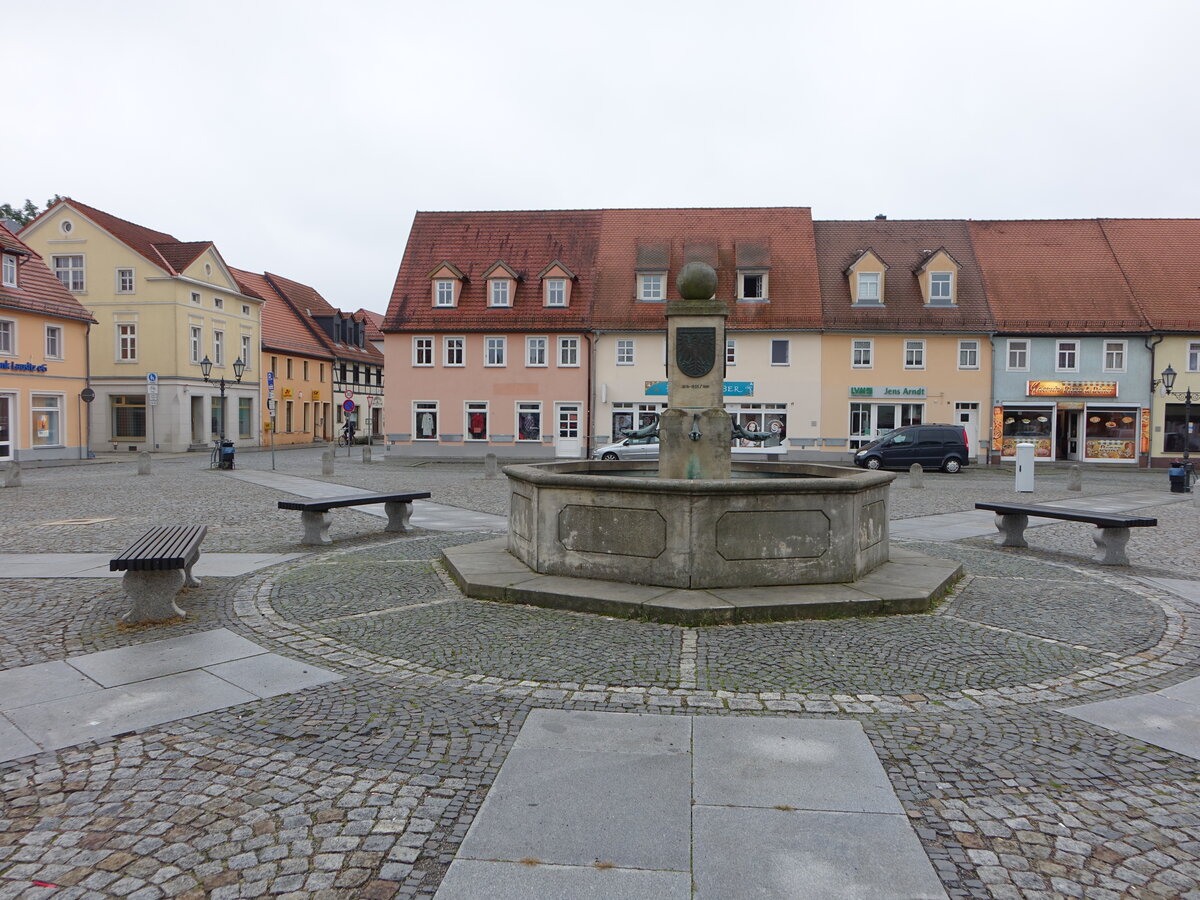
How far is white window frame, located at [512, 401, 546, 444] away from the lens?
1442 inches

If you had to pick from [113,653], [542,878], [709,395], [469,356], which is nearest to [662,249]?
[469,356]

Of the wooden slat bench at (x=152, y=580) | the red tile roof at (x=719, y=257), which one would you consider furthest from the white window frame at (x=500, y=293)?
the wooden slat bench at (x=152, y=580)

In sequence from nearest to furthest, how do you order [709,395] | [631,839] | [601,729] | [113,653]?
[631,839]
[601,729]
[113,653]
[709,395]

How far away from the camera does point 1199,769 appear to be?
13.3 ft

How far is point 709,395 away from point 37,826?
303 inches

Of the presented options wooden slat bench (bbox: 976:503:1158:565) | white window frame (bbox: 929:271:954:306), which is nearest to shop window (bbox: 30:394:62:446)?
wooden slat bench (bbox: 976:503:1158:565)

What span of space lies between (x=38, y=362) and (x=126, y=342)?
27.8 feet

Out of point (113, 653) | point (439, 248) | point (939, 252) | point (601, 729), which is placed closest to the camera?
point (601, 729)

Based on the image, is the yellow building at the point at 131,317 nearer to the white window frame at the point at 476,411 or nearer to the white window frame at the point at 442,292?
the white window frame at the point at 442,292

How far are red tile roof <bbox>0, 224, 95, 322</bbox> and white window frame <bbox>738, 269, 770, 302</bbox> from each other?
28307 mm

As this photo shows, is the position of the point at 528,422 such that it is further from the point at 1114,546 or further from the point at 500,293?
the point at 1114,546

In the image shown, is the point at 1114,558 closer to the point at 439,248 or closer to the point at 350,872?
the point at 350,872

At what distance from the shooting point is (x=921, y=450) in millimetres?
29312

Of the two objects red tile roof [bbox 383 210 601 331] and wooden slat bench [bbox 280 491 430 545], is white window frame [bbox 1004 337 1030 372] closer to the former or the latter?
red tile roof [bbox 383 210 601 331]
